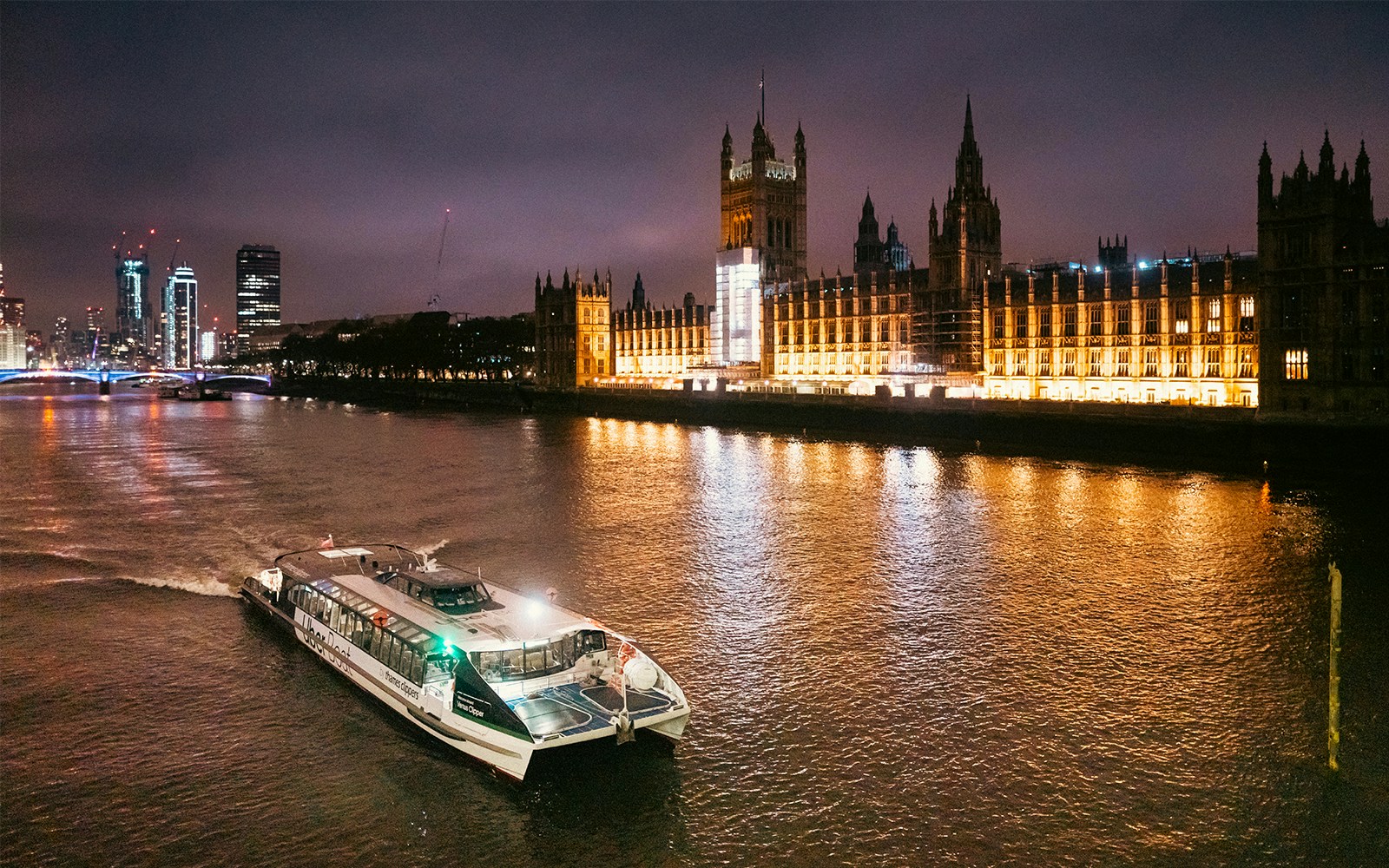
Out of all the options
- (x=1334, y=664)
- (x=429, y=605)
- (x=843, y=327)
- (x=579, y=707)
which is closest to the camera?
(x=1334, y=664)

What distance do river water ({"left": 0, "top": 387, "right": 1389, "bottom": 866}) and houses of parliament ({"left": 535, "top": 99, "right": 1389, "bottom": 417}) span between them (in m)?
19.4

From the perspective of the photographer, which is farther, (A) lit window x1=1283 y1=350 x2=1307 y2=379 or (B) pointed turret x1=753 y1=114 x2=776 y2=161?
(B) pointed turret x1=753 y1=114 x2=776 y2=161

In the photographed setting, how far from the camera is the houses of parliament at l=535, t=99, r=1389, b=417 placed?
6581 centimetres

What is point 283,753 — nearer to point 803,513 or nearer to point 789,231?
point 803,513

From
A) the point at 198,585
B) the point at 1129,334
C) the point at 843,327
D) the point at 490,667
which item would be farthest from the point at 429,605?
the point at 843,327

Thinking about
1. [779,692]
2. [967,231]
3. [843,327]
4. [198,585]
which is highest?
[967,231]

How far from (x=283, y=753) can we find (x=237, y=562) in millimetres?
19022

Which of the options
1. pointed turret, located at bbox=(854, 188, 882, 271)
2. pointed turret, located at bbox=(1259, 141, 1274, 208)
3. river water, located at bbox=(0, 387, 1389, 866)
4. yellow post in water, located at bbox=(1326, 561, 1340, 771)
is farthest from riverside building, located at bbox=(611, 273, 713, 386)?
yellow post in water, located at bbox=(1326, 561, 1340, 771)

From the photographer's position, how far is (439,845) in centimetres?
1634

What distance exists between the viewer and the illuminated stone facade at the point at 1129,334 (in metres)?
79.0

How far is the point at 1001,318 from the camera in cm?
9900

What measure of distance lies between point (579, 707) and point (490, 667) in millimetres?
1995

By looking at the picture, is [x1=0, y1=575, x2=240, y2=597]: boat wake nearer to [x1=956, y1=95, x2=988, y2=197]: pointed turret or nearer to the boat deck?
the boat deck

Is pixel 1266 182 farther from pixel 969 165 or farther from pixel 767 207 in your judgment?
pixel 767 207
